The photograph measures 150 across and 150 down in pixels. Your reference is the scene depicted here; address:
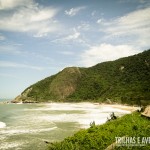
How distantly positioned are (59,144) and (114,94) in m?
120

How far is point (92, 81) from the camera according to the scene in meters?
177

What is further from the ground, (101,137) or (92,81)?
(92,81)

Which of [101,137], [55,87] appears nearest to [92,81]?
[55,87]

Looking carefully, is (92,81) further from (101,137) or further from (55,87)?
(101,137)

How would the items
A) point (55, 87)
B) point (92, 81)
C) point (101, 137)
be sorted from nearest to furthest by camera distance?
1. point (101, 137)
2. point (92, 81)
3. point (55, 87)

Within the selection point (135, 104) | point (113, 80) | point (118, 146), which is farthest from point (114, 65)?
point (118, 146)

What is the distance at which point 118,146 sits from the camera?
15000 mm

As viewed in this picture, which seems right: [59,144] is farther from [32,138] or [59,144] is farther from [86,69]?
[86,69]

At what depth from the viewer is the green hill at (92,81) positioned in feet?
505

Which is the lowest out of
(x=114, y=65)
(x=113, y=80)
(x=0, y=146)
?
(x=0, y=146)

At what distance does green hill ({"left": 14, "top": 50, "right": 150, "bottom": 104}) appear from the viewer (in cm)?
15388

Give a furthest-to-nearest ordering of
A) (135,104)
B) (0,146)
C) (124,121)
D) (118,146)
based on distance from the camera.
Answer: (135,104)
(0,146)
(124,121)
(118,146)

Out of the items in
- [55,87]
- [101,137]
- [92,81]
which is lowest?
[101,137]

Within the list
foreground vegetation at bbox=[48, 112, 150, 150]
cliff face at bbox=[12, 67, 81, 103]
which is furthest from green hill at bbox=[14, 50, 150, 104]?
foreground vegetation at bbox=[48, 112, 150, 150]
